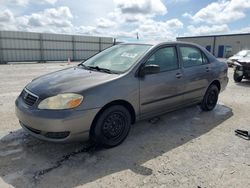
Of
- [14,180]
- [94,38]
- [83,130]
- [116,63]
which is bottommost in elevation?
[14,180]

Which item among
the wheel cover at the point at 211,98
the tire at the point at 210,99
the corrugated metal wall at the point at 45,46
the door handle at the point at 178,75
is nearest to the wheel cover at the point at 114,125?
the door handle at the point at 178,75

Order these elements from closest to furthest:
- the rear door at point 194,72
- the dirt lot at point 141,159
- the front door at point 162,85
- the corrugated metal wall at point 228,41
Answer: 1. the dirt lot at point 141,159
2. the front door at point 162,85
3. the rear door at point 194,72
4. the corrugated metal wall at point 228,41

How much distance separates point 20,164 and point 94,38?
25472 millimetres

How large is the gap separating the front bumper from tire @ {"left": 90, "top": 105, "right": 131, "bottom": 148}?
147mm

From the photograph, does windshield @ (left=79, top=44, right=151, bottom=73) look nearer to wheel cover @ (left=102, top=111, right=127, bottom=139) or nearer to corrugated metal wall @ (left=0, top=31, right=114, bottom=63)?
wheel cover @ (left=102, top=111, right=127, bottom=139)

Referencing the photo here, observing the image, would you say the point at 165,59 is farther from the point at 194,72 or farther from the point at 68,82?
the point at 68,82

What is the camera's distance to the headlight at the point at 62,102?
305 cm

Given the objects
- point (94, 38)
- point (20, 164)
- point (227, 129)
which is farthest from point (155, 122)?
point (94, 38)

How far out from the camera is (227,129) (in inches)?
175

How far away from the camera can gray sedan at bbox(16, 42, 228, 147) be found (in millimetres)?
3078

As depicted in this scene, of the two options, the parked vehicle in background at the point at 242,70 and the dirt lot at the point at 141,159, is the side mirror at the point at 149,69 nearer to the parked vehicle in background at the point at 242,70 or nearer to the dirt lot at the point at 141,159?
the dirt lot at the point at 141,159

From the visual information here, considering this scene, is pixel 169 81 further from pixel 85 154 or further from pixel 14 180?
pixel 14 180

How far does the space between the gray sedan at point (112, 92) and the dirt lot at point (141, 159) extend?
Answer: 0.32m

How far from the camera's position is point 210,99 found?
5.50 metres
